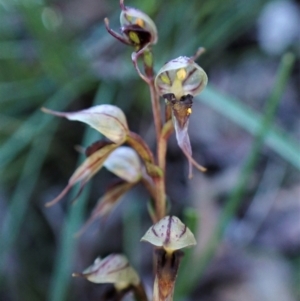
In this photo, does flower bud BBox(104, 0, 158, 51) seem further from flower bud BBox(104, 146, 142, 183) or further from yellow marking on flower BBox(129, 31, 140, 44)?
flower bud BBox(104, 146, 142, 183)

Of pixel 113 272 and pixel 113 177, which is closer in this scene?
pixel 113 272

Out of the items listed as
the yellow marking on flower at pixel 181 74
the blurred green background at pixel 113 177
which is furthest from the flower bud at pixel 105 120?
the blurred green background at pixel 113 177

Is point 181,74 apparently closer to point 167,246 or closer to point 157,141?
point 157,141

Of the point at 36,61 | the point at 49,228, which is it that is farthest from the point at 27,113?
the point at 49,228

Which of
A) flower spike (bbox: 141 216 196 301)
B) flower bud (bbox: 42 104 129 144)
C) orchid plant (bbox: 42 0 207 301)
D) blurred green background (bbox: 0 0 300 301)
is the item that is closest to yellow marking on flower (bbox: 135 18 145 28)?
orchid plant (bbox: 42 0 207 301)

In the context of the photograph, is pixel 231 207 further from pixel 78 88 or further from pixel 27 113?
pixel 27 113

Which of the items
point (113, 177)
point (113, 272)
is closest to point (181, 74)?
point (113, 272)

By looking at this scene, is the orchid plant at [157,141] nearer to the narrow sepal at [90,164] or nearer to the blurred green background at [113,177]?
the narrow sepal at [90,164]
